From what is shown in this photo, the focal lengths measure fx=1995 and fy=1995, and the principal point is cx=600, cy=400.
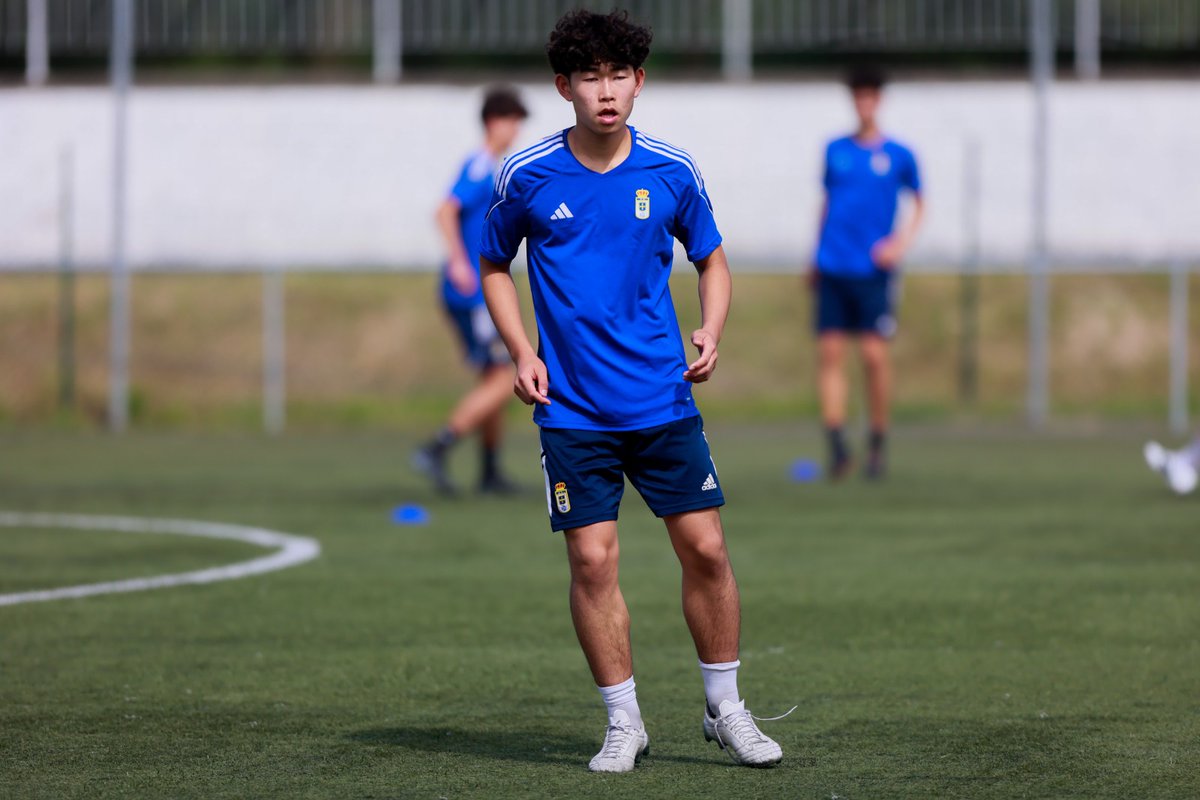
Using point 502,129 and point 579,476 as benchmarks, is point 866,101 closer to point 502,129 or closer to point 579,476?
point 502,129

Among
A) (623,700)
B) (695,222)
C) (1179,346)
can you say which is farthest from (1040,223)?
(623,700)

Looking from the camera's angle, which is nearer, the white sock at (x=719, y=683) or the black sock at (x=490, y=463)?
the white sock at (x=719, y=683)

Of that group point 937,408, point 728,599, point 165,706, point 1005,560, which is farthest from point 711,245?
point 937,408

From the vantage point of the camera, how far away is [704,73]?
71.2 feet

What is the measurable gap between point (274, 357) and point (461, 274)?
351 inches

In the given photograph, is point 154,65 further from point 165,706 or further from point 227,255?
point 165,706

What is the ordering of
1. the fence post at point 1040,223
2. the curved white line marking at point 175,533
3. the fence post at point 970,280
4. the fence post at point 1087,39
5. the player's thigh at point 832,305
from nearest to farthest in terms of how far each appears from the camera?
the curved white line marking at point 175,533, the player's thigh at point 832,305, the fence post at point 1040,223, the fence post at point 970,280, the fence post at point 1087,39

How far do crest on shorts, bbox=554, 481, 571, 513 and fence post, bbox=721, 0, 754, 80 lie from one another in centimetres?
1668

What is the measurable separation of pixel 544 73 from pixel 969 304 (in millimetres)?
5380

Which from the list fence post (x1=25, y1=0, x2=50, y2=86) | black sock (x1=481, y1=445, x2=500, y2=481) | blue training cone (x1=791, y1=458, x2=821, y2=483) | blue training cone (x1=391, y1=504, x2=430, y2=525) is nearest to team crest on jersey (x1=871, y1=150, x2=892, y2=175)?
blue training cone (x1=791, y1=458, x2=821, y2=483)

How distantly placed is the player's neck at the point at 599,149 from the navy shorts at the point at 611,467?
662 mm

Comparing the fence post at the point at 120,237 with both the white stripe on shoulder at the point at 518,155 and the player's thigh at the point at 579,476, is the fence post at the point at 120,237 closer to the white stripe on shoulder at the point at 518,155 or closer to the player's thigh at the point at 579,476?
the white stripe on shoulder at the point at 518,155

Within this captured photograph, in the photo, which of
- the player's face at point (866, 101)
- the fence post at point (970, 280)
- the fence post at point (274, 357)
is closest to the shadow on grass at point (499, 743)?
the player's face at point (866, 101)

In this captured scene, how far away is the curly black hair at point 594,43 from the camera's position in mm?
4805
